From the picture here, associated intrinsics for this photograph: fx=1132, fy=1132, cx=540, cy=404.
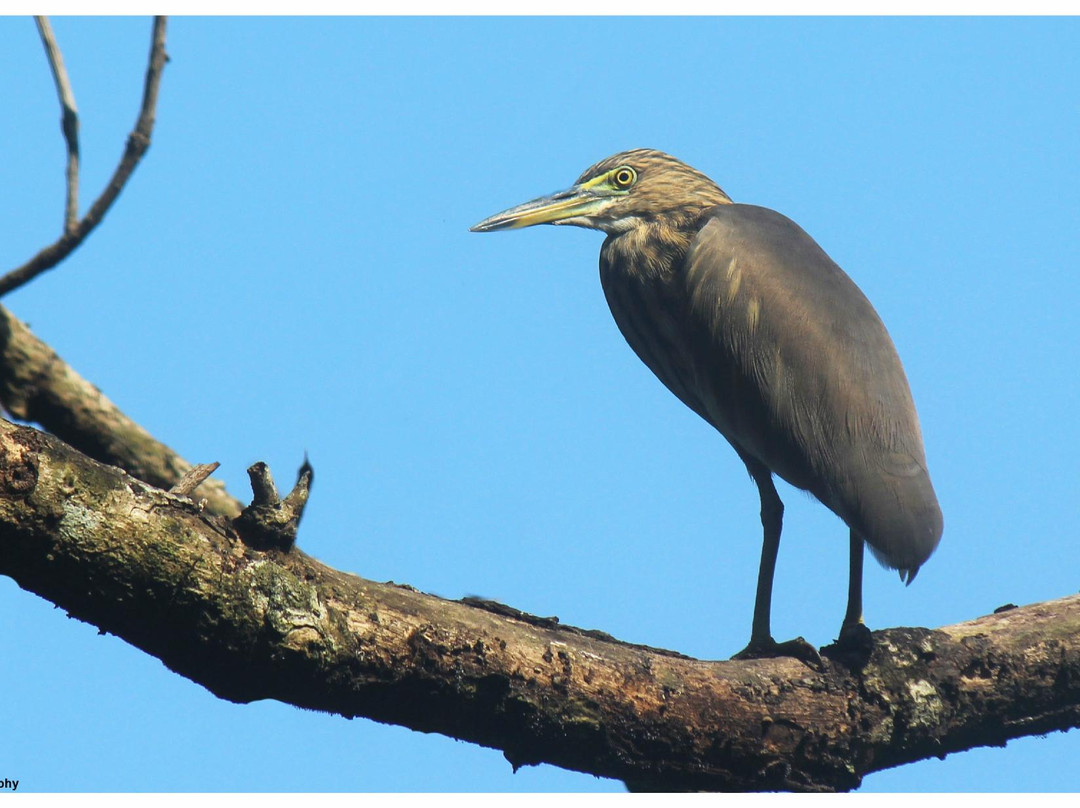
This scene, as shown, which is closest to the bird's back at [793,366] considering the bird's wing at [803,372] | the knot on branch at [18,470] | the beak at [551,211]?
the bird's wing at [803,372]

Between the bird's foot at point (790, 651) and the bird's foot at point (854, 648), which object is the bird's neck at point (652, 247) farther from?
the bird's foot at point (854, 648)

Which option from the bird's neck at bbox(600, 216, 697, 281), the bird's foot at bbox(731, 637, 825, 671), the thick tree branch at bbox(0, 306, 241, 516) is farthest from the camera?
the bird's neck at bbox(600, 216, 697, 281)

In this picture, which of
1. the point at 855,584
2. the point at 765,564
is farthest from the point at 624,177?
the point at 855,584

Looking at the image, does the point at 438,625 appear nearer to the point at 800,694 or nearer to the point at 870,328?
the point at 800,694

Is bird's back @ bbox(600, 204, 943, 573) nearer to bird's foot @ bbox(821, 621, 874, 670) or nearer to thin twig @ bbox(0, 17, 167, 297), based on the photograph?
bird's foot @ bbox(821, 621, 874, 670)

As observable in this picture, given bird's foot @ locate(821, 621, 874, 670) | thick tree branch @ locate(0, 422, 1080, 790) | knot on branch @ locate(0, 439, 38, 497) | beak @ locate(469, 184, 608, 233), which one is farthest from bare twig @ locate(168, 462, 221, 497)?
beak @ locate(469, 184, 608, 233)

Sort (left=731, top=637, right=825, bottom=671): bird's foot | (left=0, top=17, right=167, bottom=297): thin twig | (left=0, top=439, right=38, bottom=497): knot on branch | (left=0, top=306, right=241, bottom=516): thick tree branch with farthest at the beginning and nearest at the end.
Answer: (left=0, top=306, right=241, bottom=516): thick tree branch
(left=731, top=637, right=825, bottom=671): bird's foot
(left=0, top=17, right=167, bottom=297): thin twig
(left=0, top=439, right=38, bottom=497): knot on branch

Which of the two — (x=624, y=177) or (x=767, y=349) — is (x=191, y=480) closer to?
(x=767, y=349)
